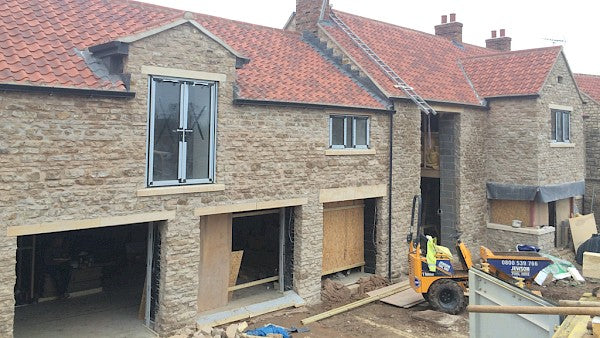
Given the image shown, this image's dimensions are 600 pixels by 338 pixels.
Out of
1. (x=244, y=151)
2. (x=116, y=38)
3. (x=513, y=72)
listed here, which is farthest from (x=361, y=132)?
(x=513, y=72)

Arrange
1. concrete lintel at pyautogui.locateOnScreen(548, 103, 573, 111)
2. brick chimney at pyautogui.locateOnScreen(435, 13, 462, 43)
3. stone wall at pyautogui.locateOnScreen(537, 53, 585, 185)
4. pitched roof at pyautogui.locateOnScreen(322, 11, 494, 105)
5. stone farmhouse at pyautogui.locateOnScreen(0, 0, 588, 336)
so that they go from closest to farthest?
stone farmhouse at pyautogui.locateOnScreen(0, 0, 588, 336) → pitched roof at pyautogui.locateOnScreen(322, 11, 494, 105) → stone wall at pyautogui.locateOnScreen(537, 53, 585, 185) → concrete lintel at pyautogui.locateOnScreen(548, 103, 573, 111) → brick chimney at pyautogui.locateOnScreen(435, 13, 462, 43)

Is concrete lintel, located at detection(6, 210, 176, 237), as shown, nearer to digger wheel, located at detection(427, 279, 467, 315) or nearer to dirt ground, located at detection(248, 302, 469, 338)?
dirt ground, located at detection(248, 302, 469, 338)

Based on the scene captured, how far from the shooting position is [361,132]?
1456cm

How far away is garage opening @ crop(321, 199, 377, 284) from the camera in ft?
47.6

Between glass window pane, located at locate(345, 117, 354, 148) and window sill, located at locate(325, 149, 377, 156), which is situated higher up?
glass window pane, located at locate(345, 117, 354, 148)

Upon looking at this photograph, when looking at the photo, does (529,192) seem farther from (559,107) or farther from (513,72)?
(513,72)

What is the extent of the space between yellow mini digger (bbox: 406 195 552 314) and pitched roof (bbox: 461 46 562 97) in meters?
7.64

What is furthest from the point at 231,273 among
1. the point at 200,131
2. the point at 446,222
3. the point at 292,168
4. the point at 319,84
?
the point at 446,222

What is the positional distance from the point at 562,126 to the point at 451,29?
8691 mm

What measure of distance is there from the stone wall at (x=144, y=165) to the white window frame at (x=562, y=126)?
8522 millimetres

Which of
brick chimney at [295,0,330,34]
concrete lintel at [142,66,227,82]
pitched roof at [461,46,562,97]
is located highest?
brick chimney at [295,0,330,34]

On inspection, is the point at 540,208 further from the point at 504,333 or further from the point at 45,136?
the point at 45,136

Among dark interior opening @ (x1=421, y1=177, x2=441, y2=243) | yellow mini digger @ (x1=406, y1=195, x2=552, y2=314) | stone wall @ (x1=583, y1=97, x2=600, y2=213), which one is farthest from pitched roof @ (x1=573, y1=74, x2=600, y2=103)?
yellow mini digger @ (x1=406, y1=195, x2=552, y2=314)

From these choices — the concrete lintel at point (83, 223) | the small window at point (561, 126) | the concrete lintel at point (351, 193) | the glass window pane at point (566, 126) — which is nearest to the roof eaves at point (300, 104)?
the concrete lintel at point (351, 193)
